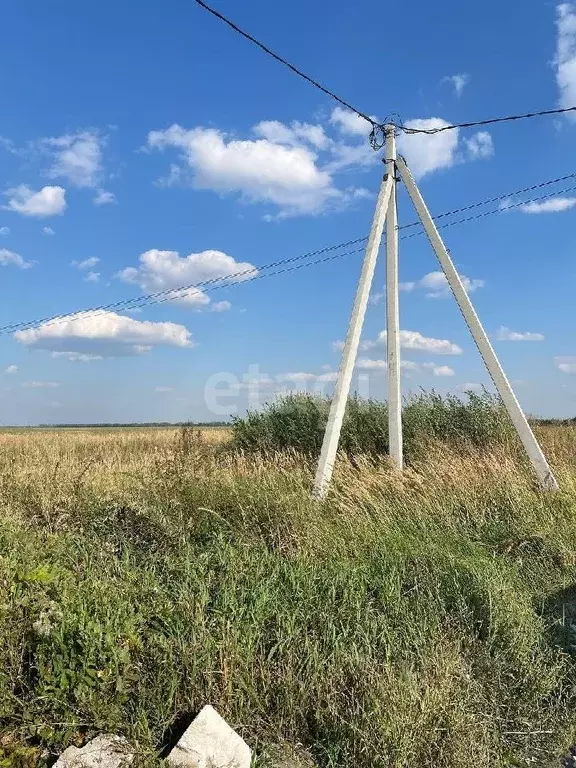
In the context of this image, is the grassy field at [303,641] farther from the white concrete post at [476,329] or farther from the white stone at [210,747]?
the white concrete post at [476,329]

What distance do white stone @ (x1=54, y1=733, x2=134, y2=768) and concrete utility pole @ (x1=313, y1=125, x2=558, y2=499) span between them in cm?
628

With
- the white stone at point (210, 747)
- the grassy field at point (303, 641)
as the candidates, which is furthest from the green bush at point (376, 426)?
the white stone at point (210, 747)

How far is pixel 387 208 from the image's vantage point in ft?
33.2

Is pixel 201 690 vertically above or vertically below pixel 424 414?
below

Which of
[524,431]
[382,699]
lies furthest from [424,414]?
[382,699]

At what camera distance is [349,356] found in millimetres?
9414

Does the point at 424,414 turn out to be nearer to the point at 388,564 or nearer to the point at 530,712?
the point at 388,564

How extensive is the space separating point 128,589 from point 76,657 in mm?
905

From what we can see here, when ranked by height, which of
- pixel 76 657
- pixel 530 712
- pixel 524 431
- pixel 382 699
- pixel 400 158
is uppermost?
pixel 400 158

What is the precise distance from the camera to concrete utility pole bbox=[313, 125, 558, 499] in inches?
369

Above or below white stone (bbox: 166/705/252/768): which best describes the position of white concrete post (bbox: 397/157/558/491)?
above

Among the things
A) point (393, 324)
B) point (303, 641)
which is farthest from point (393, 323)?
point (303, 641)

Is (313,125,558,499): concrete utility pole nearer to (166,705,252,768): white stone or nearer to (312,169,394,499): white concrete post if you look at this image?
(312,169,394,499): white concrete post

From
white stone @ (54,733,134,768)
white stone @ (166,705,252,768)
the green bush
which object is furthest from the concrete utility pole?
white stone @ (54,733,134,768)
